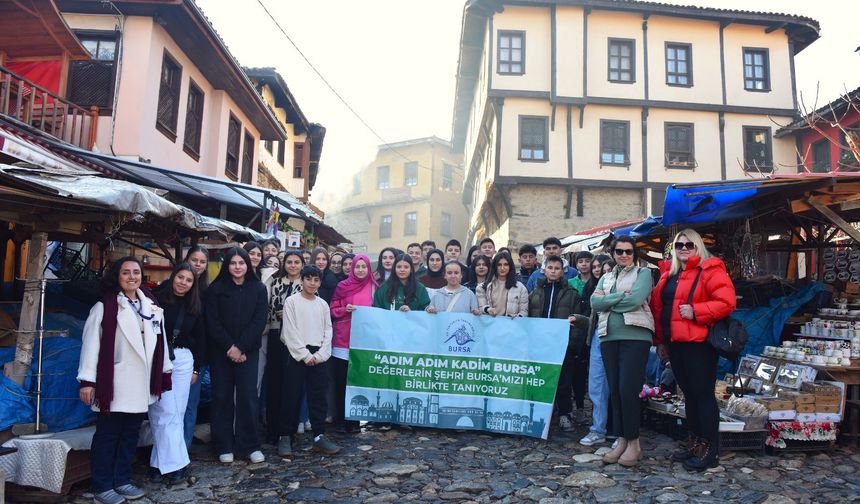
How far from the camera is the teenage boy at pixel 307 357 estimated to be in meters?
5.44

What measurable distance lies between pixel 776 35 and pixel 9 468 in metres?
25.1

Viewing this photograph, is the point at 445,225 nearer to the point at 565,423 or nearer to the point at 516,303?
the point at 516,303

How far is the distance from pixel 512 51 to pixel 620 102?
427 centimetres

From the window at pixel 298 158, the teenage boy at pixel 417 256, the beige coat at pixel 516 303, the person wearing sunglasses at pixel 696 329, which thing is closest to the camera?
the person wearing sunglasses at pixel 696 329

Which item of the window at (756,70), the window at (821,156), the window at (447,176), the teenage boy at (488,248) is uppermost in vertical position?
the window at (447,176)

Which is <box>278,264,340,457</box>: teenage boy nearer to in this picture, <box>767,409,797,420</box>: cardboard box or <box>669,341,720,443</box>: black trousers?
<box>669,341,720,443</box>: black trousers

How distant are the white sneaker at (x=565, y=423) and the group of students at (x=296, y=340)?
0.04 ft

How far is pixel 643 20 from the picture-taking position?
20.6m

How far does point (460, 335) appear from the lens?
20.6 feet

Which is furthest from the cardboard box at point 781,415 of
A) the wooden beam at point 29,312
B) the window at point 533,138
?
the window at point 533,138

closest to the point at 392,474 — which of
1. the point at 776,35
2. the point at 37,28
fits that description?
the point at 37,28

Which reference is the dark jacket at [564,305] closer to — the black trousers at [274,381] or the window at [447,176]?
the black trousers at [274,381]

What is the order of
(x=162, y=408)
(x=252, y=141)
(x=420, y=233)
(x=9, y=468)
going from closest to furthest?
(x=9, y=468) → (x=162, y=408) → (x=252, y=141) → (x=420, y=233)

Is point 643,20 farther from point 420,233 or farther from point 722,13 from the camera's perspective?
point 420,233
